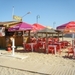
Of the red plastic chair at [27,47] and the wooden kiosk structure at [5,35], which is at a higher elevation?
the wooden kiosk structure at [5,35]

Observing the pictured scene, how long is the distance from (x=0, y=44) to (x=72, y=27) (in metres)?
8.73

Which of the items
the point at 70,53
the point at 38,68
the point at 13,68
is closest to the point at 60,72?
the point at 38,68

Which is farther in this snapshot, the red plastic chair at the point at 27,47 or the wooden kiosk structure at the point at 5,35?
the wooden kiosk structure at the point at 5,35

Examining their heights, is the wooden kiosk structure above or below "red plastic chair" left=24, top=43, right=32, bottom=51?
above

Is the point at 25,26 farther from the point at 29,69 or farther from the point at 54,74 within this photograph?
the point at 54,74

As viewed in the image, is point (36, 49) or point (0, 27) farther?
point (0, 27)

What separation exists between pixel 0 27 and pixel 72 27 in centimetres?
792

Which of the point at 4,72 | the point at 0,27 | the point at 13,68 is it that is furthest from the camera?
the point at 0,27

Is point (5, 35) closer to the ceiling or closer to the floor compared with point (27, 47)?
closer to the ceiling

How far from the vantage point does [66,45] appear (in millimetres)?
17312

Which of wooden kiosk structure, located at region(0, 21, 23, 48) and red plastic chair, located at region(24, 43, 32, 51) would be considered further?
wooden kiosk structure, located at region(0, 21, 23, 48)

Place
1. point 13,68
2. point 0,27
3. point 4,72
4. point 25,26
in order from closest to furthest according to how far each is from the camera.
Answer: point 4,72, point 13,68, point 25,26, point 0,27

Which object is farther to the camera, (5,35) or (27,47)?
(5,35)

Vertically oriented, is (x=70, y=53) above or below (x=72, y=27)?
below
